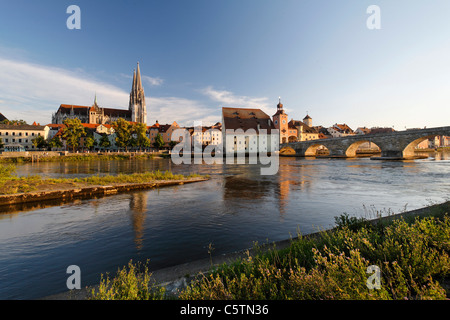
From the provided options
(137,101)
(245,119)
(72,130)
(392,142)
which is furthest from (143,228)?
(137,101)

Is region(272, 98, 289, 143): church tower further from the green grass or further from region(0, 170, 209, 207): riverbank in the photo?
region(0, 170, 209, 207): riverbank

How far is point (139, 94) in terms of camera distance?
142 meters

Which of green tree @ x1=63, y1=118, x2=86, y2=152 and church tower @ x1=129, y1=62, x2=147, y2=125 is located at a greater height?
church tower @ x1=129, y1=62, x2=147, y2=125

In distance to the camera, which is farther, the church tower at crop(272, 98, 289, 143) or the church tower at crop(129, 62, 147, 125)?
the church tower at crop(129, 62, 147, 125)

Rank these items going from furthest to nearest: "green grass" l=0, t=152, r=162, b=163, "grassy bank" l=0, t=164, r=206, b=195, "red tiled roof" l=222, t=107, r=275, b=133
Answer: "red tiled roof" l=222, t=107, r=275, b=133
"green grass" l=0, t=152, r=162, b=163
"grassy bank" l=0, t=164, r=206, b=195

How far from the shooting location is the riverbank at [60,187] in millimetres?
12695

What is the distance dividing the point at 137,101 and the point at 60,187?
14100 cm

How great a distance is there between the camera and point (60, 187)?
15133 mm

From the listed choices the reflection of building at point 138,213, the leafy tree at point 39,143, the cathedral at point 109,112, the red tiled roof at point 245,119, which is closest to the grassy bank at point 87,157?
the leafy tree at point 39,143

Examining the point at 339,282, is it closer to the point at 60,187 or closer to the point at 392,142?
the point at 60,187

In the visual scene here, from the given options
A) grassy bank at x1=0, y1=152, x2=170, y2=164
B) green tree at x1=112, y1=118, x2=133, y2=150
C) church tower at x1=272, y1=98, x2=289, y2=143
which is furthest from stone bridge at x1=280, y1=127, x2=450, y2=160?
green tree at x1=112, y1=118, x2=133, y2=150

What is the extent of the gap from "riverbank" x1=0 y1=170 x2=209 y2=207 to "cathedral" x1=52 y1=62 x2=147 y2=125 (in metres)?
128

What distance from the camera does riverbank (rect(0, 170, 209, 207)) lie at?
1270 cm
